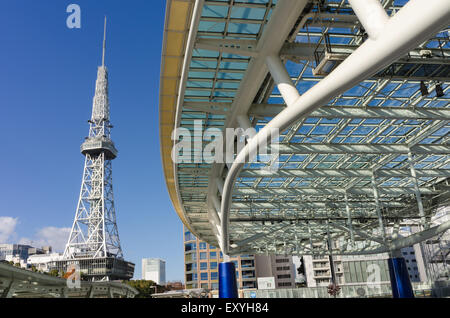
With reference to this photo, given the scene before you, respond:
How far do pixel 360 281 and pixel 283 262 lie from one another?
3968 centimetres

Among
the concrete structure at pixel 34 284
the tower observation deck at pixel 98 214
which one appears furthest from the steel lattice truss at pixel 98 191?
the concrete structure at pixel 34 284

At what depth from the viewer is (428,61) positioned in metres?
12.0

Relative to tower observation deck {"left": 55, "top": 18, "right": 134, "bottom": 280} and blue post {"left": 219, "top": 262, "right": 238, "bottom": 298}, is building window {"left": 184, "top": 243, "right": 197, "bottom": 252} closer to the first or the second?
tower observation deck {"left": 55, "top": 18, "right": 134, "bottom": 280}

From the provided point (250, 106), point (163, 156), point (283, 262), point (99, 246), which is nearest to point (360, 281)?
point (283, 262)

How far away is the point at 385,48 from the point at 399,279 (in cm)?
2215

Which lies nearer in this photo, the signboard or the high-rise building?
the signboard

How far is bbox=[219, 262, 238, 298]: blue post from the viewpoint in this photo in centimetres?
2758

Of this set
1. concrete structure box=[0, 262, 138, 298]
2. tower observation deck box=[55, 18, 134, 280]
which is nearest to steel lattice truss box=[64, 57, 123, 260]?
tower observation deck box=[55, 18, 134, 280]

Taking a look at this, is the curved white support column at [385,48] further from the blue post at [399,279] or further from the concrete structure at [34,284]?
the concrete structure at [34,284]

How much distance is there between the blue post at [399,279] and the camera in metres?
23.9

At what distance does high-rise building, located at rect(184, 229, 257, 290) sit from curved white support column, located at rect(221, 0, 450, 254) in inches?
3695

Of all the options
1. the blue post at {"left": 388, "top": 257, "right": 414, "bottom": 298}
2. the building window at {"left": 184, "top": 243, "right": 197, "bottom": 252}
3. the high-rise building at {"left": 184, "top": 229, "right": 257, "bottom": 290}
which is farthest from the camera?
the building window at {"left": 184, "top": 243, "right": 197, "bottom": 252}

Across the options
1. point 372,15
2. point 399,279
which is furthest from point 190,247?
point 372,15
